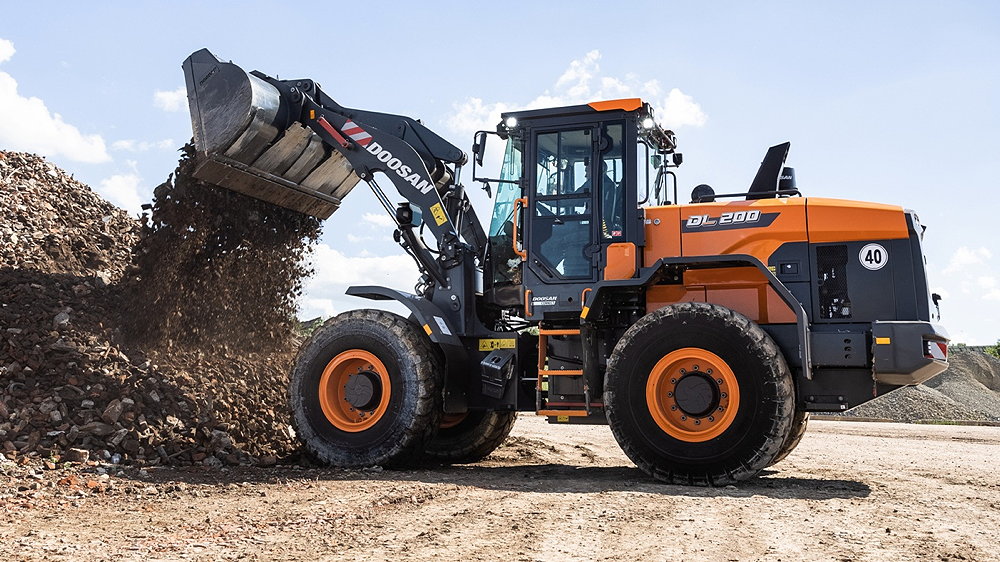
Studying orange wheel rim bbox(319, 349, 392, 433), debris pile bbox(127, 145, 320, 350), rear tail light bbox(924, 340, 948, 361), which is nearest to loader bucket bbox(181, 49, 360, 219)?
debris pile bbox(127, 145, 320, 350)

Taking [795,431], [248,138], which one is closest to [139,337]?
[248,138]

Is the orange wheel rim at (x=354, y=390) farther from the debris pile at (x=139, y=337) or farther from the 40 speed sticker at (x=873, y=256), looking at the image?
the 40 speed sticker at (x=873, y=256)

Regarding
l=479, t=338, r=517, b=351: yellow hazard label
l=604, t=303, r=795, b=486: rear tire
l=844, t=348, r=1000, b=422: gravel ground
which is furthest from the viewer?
l=844, t=348, r=1000, b=422: gravel ground

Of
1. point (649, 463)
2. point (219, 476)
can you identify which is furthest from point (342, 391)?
point (649, 463)

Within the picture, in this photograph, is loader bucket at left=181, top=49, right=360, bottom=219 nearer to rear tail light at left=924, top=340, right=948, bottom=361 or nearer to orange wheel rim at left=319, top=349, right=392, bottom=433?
orange wheel rim at left=319, top=349, right=392, bottom=433

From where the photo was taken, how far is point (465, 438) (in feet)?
30.7

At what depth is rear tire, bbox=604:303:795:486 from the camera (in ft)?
22.4

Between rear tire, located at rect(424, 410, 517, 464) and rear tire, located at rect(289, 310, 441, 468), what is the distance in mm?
1129

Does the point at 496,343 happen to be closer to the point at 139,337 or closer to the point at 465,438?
the point at 465,438

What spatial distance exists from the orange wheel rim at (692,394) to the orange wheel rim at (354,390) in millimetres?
2467

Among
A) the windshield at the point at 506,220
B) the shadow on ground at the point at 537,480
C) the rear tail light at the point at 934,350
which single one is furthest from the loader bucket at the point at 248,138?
the rear tail light at the point at 934,350

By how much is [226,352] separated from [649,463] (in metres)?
5.22

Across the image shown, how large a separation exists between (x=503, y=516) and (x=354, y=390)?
316 centimetres

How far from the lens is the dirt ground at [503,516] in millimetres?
4461
